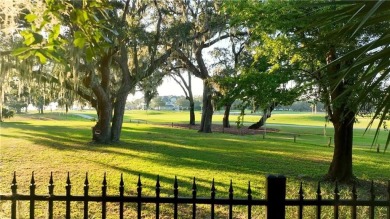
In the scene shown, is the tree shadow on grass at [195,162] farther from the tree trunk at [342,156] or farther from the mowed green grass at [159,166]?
the tree trunk at [342,156]

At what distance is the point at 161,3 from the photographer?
1866 centimetres

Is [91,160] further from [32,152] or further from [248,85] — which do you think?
[248,85]

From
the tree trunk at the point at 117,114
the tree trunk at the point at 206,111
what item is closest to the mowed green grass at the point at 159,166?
the tree trunk at the point at 117,114

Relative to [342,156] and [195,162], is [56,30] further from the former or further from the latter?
[195,162]

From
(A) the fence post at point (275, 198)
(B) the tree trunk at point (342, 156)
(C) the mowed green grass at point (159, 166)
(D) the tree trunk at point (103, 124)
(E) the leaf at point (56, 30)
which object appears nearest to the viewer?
(E) the leaf at point (56, 30)

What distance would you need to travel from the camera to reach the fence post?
3486 mm

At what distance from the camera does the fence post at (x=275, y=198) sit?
349cm

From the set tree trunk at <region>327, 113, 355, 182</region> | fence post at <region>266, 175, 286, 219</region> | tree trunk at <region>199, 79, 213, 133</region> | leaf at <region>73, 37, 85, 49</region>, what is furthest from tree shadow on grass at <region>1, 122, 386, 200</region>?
tree trunk at <region>199, 79, 213, 133</region>

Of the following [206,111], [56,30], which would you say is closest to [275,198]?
[56,30]

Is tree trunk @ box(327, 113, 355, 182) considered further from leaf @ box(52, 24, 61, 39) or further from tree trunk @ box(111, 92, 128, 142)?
tree trunk @ box(111, 92, 128, 142)

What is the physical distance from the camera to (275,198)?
3.51 metres

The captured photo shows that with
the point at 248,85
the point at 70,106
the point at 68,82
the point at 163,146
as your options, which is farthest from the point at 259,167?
the point at 70,106

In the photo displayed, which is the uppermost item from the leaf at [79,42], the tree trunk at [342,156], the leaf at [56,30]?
the leaf at [56,30]

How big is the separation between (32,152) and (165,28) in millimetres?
8927
